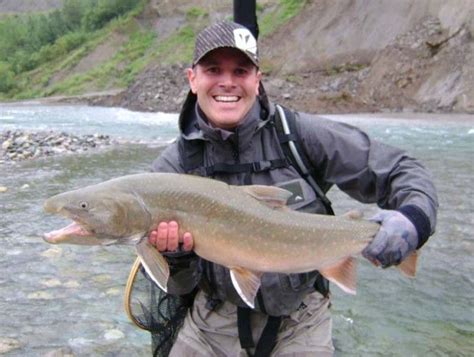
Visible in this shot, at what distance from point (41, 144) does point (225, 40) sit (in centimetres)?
1558

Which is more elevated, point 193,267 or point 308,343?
point 193,267

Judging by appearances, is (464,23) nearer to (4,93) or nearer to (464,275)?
(464,275)

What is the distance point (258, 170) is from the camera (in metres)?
3.02

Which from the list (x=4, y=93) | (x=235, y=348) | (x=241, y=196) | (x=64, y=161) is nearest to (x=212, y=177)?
(x=241, y=196)

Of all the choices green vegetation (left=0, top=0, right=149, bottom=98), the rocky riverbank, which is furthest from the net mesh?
green vegetation (left=0, top=0, right=149, bottom=98)

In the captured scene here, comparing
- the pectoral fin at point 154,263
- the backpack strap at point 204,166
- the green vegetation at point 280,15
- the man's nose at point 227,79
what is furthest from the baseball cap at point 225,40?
the green vegetation at point 280,15

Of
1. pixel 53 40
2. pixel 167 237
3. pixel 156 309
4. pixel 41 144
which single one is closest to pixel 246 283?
pixel 167 237

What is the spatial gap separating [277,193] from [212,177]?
428 mm

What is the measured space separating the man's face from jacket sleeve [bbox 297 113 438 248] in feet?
1.01

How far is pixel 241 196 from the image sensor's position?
9.39ft

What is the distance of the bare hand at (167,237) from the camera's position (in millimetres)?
2752

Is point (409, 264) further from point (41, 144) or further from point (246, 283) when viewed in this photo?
point (41, 144)

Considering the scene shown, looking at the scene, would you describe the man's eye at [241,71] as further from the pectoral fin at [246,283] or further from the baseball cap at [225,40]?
the pectoral fin at [246,283]

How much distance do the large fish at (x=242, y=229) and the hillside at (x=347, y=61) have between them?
2744cm
